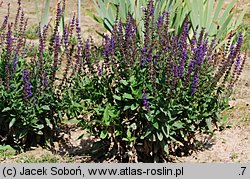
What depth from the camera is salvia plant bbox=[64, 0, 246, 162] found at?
3754 millimetres

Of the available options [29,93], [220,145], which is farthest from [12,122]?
[220,145]

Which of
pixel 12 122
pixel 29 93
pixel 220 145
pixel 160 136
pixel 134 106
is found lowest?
pixel 220 145

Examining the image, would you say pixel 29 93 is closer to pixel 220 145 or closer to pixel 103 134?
pixel 103 134

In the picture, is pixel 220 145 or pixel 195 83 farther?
pixel 220 145

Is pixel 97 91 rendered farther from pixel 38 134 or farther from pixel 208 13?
pixel 208 13

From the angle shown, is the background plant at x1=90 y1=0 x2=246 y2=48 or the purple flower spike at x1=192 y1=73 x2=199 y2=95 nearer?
the purple flower spike at x1=192 y1=73 x2=199 y2=95

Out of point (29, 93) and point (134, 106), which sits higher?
point (29, 93)

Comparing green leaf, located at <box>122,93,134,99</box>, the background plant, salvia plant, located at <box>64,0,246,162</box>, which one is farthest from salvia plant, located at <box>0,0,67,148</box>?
the background plant

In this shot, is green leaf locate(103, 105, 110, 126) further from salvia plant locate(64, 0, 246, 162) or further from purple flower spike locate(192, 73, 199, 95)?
purple flower spike locate(192, 73, 199, 95)

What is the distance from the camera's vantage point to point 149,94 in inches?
149

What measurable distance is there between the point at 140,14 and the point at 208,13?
94 cm

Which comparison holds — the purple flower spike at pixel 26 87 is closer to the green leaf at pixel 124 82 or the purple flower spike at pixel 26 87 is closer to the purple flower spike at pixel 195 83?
the green leaf at pixel 124 82

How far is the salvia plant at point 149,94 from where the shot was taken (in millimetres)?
3754

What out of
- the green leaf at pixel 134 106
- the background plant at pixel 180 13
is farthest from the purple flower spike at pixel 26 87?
the background plant at pixel 180 13
